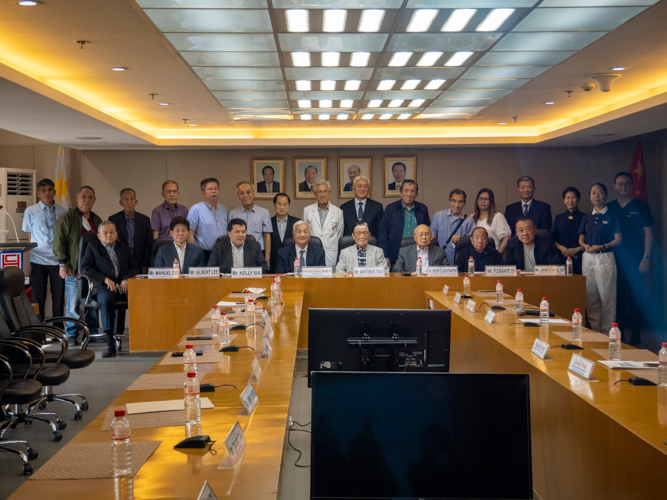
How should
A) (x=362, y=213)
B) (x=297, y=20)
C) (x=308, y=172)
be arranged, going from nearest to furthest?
(x=297, y=20), (x=362, y=213), (x=308, y=172)

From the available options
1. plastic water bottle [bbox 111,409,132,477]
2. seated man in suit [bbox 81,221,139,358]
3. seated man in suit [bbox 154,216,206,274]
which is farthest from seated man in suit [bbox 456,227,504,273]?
plastic water bottle [bbox 111,409,132,477]

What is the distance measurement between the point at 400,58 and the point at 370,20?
1003mm

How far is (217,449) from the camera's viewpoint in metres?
1.73

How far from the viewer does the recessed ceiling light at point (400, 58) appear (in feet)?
15.2

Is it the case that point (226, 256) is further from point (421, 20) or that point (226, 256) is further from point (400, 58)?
point (421, 20)

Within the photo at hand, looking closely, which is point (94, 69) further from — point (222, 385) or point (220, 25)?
point (222, 385)

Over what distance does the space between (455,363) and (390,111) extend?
386 cm

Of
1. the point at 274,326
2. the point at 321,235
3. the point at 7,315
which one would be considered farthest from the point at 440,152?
the point at 7,315

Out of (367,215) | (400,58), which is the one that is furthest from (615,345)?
(367,215)

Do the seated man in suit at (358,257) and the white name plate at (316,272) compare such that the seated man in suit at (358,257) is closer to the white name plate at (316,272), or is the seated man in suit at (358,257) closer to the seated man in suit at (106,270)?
the white name plate at (316,272)

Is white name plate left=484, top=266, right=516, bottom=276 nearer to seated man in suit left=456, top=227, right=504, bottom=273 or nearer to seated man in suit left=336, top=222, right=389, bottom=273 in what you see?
seated man in suit left=456, top=227, right=504, bottom=273

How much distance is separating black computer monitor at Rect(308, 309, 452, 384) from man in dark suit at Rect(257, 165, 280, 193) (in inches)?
273

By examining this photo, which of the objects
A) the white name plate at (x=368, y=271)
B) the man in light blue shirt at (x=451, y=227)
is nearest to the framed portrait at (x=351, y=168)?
the man in light blue shirt at (x=451, y=227)

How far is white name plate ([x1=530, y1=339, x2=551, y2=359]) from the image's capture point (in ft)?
9.12
